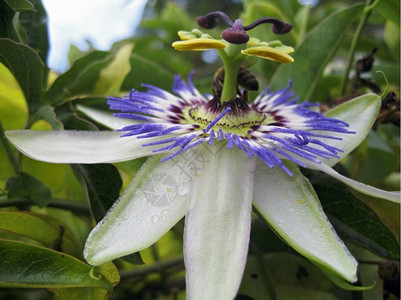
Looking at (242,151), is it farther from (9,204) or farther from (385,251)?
(9,204)

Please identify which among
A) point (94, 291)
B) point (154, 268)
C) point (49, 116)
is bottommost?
point (154, 268)

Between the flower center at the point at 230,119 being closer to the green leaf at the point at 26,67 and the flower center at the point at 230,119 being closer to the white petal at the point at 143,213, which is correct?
the white petal at the point at 143,213

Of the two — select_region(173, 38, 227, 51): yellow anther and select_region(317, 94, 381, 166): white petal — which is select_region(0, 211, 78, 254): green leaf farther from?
select_region(317, 94, 381, 166): white petal

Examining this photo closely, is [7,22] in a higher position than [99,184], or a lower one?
higher

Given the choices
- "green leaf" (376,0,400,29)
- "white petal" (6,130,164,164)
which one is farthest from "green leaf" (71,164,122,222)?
"green leaf" (376,0,400,29)

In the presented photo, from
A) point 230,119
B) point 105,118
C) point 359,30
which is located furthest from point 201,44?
point 359,30

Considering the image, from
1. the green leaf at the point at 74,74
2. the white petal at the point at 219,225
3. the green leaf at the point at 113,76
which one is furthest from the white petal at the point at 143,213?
the green leaf at the point at 113,76

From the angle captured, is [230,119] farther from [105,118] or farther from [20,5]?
[20,5]
